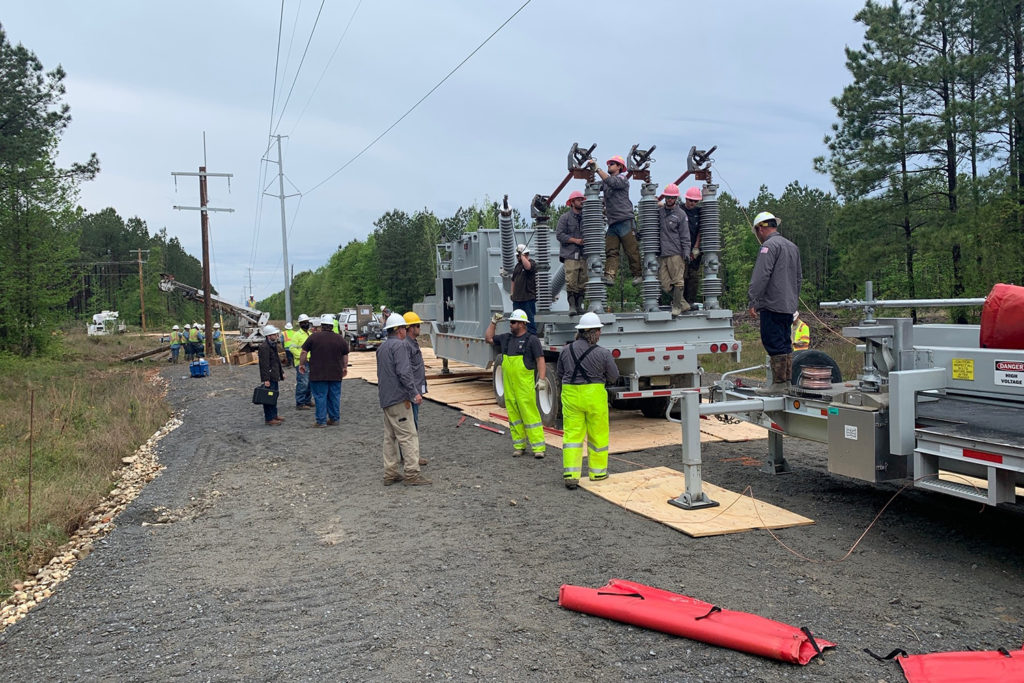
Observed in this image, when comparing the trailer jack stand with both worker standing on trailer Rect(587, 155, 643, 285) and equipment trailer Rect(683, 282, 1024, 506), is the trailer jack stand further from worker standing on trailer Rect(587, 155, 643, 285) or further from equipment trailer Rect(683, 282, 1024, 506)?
worker standing on trailer Rect(587, 155, 643, 285)

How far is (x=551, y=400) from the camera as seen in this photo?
36.9 feet

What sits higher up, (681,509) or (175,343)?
(175,343)

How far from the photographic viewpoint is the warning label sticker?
16.5 feet

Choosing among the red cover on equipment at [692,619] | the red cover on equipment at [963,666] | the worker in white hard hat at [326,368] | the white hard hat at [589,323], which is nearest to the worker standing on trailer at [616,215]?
the white hard hat at [589,323]

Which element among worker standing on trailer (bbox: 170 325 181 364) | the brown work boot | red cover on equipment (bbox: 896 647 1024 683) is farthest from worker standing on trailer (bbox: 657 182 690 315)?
worker standing on trailer (bbox: 170 325 181 364)

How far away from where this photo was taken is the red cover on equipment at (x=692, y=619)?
3959 millimetres

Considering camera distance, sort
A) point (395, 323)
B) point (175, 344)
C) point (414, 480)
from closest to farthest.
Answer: point (414, 480), point (395, 323), point (175, 344)

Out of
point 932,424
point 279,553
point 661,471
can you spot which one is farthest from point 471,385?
point 932,424

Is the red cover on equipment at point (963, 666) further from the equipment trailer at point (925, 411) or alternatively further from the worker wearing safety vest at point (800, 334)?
the worker wearing safety vest at point (800, 334)

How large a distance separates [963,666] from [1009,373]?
2314mm

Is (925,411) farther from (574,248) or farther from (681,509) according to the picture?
(574,248)

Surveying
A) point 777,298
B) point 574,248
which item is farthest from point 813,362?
point 574,248

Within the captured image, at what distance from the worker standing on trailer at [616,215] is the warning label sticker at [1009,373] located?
5598mm

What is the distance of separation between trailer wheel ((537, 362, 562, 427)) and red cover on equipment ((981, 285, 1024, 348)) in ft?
20.4
